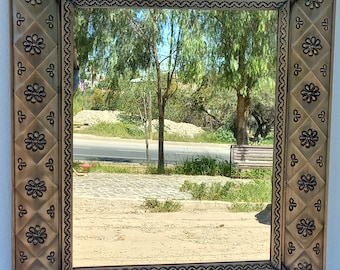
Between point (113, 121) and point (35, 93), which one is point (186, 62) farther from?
point (35, 93)

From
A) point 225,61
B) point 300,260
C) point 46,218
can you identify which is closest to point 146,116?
point 225,61

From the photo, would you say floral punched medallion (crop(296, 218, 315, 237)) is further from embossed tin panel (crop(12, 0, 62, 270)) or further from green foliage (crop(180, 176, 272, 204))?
embossed tin panel (crop(12, 0, 62, 270))

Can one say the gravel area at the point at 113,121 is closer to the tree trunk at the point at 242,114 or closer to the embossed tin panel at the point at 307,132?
the tree trunk at the point at 242,114

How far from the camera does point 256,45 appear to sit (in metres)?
1.06

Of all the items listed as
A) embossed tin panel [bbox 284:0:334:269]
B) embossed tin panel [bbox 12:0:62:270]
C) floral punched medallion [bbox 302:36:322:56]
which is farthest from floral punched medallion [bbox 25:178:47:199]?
floral punched medallion [bbox 302:36:322:56]

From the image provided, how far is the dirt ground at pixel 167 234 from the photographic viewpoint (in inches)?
41.0

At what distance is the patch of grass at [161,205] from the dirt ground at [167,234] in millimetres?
12

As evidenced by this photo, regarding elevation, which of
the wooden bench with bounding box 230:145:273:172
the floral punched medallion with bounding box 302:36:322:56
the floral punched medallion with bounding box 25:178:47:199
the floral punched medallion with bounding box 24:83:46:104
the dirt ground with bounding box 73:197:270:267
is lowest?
the dirt ground with bounding box 73:197:270:267

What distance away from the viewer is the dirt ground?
1.04 m

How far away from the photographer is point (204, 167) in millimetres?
1080

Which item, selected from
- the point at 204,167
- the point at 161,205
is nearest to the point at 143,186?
the point at 161,205

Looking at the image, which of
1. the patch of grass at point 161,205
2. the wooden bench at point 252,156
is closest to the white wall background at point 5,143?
the patch of grass at point 161,205

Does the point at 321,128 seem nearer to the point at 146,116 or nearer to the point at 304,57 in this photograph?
the point at 304,57

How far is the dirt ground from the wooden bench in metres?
0.13
